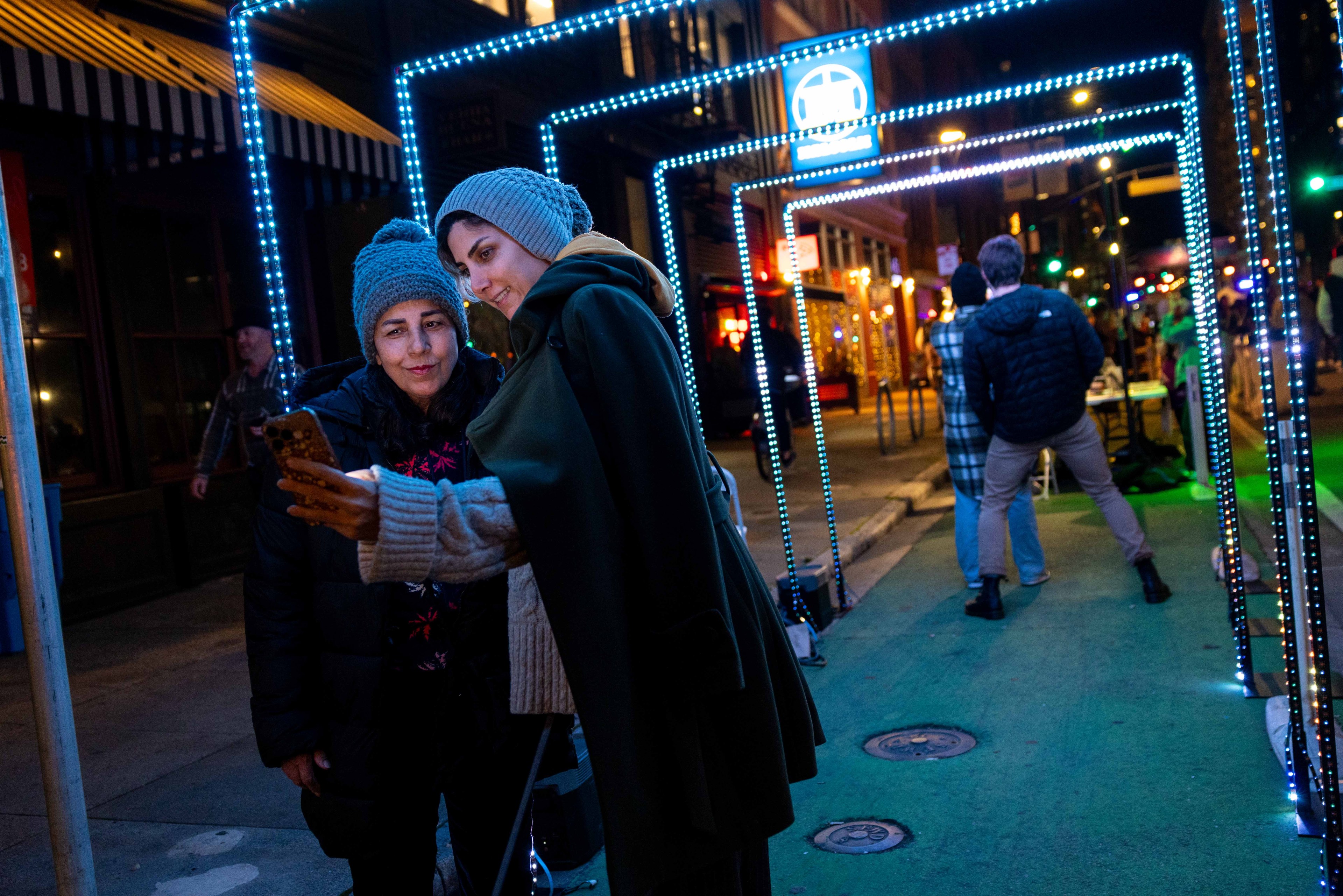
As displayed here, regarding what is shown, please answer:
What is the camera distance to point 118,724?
526 centimetres

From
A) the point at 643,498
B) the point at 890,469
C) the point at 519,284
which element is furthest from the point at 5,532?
the point at 890,469

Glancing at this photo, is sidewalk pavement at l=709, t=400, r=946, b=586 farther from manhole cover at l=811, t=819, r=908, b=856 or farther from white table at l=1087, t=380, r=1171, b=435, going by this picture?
manhole cover at l=811, t=819, r=908, b=856

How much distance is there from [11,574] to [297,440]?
19.6ft

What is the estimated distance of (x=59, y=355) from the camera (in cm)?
796

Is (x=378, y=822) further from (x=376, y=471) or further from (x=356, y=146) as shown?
(x=356, y=146)

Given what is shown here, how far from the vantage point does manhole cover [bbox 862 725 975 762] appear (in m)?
4.37

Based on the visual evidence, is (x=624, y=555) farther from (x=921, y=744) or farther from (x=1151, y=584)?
(x=1151, y=584)

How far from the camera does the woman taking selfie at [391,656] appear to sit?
2373 mm

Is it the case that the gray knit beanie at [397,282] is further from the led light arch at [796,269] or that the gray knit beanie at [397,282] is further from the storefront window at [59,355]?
the storefront window at [59,355]

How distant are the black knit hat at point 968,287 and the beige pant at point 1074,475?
100cm

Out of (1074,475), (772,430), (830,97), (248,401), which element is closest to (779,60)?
(772,430)

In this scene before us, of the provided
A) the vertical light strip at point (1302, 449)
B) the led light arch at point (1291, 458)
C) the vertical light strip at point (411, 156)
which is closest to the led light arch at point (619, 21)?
the vertical light strip at point (411, 156)

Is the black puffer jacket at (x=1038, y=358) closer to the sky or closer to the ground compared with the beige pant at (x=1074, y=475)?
closer to the sky

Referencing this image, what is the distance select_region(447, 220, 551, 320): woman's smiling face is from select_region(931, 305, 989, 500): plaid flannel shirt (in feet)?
17.5
